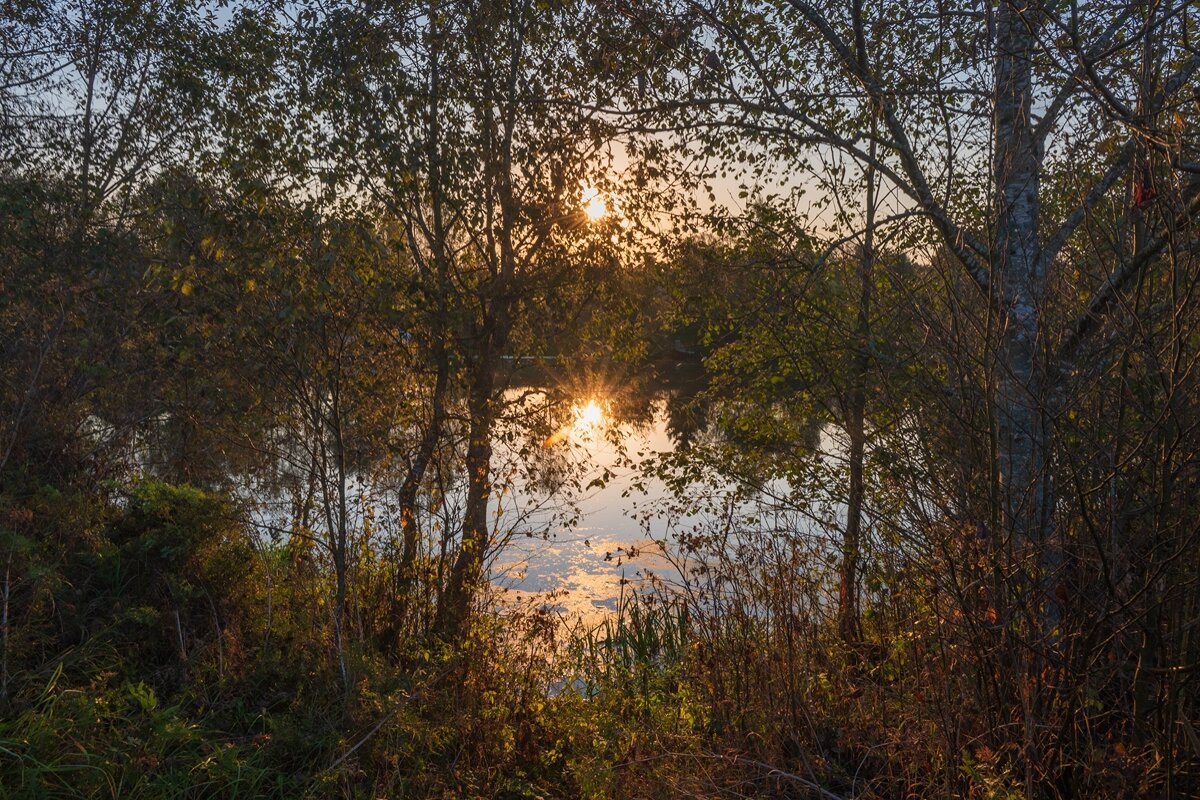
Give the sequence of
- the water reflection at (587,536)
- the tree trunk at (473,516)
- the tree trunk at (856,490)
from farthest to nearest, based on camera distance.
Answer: the water reflection at (587,536)
the tree trunk at (473,516)
the tree trunk at (856,490)

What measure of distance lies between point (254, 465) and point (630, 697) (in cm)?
423

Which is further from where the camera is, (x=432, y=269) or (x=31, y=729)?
(x=432, y=269)

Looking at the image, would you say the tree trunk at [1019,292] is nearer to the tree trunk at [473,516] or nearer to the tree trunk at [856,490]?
the tree trunk at [856,490]

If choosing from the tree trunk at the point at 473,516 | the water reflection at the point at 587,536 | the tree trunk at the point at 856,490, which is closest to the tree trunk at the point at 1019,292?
the tree trunk at the point at 856,490

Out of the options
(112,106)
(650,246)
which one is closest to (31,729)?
(650,246)

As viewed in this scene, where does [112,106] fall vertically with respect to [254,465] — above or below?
above

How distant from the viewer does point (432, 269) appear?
25.7ft

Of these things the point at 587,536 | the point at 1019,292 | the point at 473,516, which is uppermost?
the point at 1019,292

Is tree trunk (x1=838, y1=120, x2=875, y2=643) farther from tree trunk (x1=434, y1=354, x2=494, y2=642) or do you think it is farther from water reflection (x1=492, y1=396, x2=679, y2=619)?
tree trunk (x1=434, y1=354, x2=494, y2=642)

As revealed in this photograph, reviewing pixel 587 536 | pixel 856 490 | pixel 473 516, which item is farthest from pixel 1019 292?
pixel 587 536

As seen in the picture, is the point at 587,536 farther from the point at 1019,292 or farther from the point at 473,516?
the point at 1019,292

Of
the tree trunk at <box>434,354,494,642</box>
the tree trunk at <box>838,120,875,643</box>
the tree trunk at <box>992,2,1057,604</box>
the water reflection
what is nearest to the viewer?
the tree trunk at <box>992,2,1057,604</box>

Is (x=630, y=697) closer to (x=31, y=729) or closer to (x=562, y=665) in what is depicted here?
(x=562, y=665)

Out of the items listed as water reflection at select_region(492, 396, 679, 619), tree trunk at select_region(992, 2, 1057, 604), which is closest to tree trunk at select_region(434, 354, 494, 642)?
water reflection at select_region(492, 396, 679, 619)
